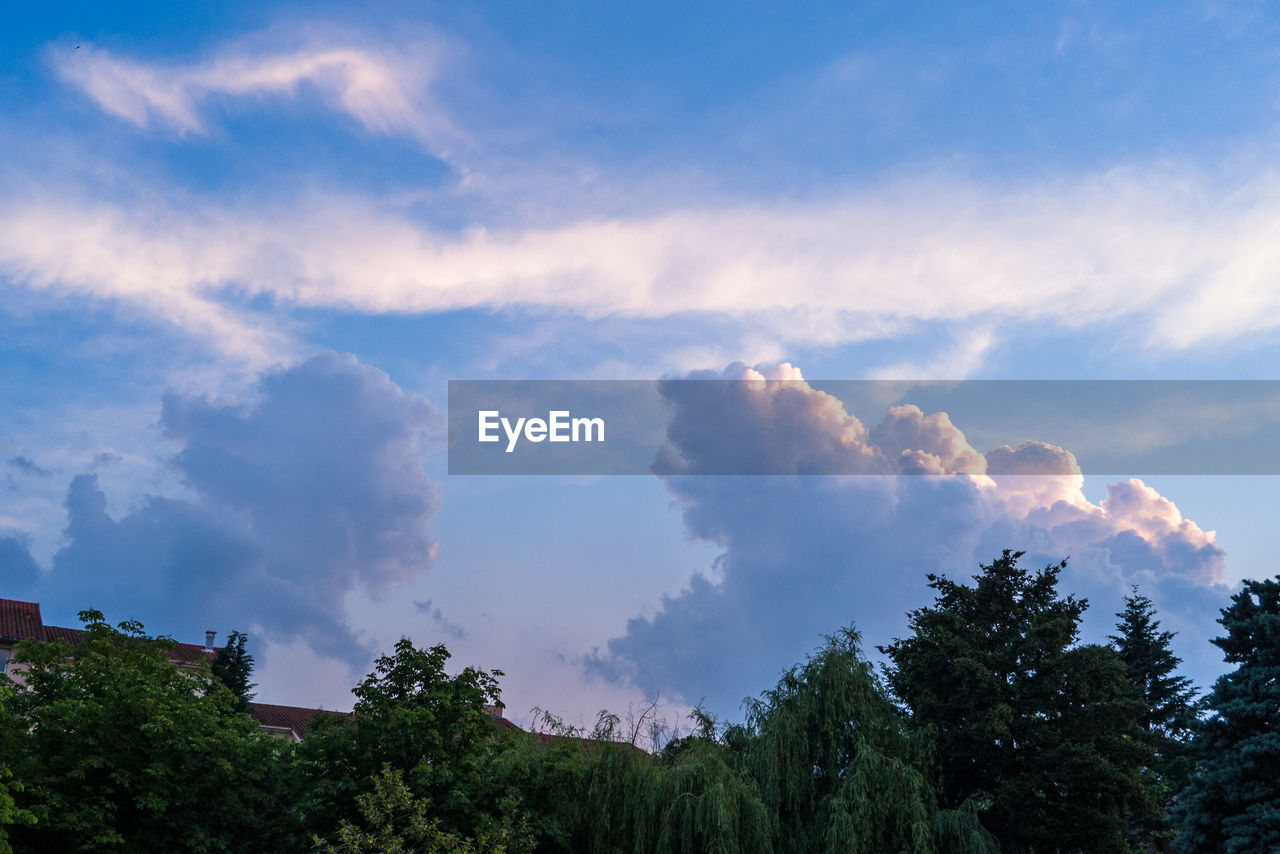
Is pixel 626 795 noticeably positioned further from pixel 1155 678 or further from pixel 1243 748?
pixel 1155 678

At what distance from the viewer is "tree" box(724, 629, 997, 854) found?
24.5m

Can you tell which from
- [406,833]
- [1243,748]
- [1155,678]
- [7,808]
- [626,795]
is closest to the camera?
[7,808]

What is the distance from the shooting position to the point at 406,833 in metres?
21.4

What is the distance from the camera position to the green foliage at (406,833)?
20.8 m

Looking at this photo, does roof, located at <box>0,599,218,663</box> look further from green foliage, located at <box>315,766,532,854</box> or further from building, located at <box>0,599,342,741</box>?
green foliage, located at <box>315,766,532,854</box>

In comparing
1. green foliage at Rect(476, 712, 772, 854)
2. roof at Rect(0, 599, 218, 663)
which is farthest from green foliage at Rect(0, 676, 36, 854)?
roof at Rect(0, 599, 218, 663)

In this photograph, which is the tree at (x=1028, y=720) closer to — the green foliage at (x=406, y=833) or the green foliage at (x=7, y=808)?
the green foliage at (x=406, y=833)

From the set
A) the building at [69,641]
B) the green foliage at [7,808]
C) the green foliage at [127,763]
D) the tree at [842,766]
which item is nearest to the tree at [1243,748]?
the tree at [842,766]

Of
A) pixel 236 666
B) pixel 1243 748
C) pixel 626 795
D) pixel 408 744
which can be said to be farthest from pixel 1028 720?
pixel 236 666

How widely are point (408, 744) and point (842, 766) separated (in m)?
11.9

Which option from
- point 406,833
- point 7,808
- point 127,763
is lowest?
point 406,833

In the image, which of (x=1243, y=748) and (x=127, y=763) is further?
(x=1243, y=748)

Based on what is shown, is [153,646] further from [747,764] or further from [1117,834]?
[1117,834]

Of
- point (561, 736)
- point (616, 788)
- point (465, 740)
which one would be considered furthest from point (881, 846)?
point (465, 740)
